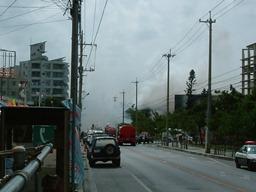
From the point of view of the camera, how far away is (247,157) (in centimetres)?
3494

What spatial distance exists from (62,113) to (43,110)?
1.47 feet

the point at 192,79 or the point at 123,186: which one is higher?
Answer: the point at 192,79

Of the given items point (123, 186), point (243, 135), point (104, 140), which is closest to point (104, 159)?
point (104, 140)

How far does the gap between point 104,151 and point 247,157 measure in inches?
337

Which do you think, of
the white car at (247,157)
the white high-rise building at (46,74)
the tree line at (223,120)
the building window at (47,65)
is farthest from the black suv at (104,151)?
the building window at (47,65)

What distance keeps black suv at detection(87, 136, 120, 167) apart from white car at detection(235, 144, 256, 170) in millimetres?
7690

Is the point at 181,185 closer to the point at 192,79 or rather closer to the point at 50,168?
the point at 50,168

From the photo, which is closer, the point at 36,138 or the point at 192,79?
the point at 36,138

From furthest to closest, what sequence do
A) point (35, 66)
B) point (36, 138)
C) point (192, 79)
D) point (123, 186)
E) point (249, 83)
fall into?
point (192, 79) → point (35, 66) → point (249, 83) → point (123, 186) → point (36, 138)

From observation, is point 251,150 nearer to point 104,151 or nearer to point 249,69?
point 104,151

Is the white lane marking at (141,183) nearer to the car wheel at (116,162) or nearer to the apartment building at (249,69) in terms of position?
the car wheel at (116,162)

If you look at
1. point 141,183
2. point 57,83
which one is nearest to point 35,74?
point 57,83

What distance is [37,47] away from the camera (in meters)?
121

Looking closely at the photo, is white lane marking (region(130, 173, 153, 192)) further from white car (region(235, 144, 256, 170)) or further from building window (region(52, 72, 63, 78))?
building window (region(52, 72, 63, 78))
